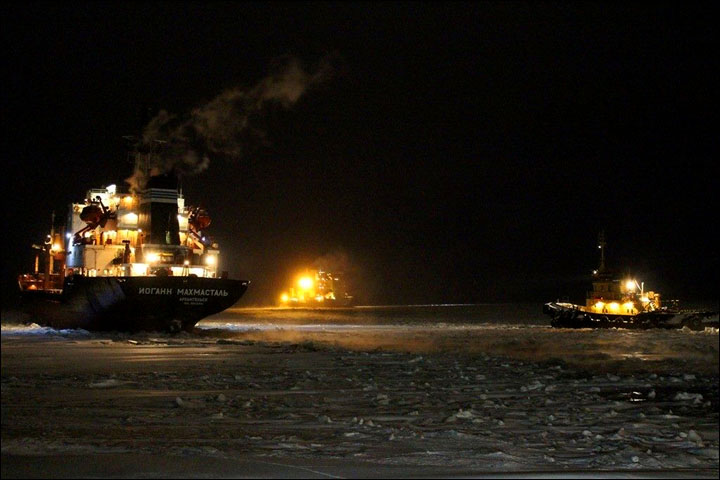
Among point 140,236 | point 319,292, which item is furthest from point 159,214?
point 319,292

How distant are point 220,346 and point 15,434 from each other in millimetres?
17799

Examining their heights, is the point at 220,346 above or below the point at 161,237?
below

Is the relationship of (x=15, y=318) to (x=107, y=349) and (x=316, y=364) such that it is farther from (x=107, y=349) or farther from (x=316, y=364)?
(x=107, y=349)

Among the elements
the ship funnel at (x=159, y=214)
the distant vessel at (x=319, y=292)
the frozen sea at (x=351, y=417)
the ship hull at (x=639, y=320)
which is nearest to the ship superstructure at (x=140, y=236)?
the ship funnel at (x=159, y=214)

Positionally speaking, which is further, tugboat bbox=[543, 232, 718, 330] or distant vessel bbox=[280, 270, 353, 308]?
distant vessel bbox=[280, 270, 353, 308]

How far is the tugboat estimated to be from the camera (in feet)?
174

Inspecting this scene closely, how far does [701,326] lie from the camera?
165 feet

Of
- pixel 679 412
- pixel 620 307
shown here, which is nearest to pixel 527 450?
pixel 679 412

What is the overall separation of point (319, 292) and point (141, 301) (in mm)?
102027

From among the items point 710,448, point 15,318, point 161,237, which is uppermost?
point 161,237

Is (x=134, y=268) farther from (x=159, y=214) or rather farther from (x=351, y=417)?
(x=351, y=417)

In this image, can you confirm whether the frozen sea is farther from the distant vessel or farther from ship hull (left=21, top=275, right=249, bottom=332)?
the distant vessel

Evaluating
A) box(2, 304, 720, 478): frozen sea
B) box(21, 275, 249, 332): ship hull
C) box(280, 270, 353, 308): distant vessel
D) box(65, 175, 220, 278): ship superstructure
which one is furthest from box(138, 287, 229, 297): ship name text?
box(280, 270, 353, 308): distant vessel

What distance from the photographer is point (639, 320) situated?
176 ft
